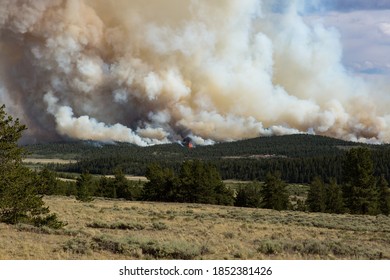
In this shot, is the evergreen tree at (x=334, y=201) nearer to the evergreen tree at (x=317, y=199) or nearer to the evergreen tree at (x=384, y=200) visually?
the evergreen tree at (x=317, y=199)

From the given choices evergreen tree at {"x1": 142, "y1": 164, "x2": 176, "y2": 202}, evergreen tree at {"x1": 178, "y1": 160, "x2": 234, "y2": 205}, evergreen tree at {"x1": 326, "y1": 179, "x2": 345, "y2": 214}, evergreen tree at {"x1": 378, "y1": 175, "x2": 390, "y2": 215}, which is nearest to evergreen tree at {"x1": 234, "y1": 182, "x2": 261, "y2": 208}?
evergreen tree at {"x1": 178, "y1": 160, "x2": 234, "y2": 205}

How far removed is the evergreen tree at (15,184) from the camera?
22.5 m

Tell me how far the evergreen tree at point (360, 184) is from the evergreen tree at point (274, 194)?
34.9 feet

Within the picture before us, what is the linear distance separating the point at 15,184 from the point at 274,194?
52001mm

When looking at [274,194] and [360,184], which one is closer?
[360,184]

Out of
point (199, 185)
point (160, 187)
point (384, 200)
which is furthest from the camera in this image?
point (160, 187)

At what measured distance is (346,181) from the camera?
208ft

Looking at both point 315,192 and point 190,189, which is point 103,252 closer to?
point 190,189

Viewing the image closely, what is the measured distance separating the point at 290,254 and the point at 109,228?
11.9 metres

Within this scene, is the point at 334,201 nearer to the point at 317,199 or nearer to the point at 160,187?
the point at 317,199

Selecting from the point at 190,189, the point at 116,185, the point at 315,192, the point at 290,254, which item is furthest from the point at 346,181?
the point at 290,254

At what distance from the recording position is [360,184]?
6112cm

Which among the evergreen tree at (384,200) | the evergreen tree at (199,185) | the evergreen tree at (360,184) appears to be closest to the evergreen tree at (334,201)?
the evergreen tree at (384,200)

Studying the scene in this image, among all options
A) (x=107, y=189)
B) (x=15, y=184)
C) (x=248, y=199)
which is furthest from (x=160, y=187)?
(x=15, y=184)
